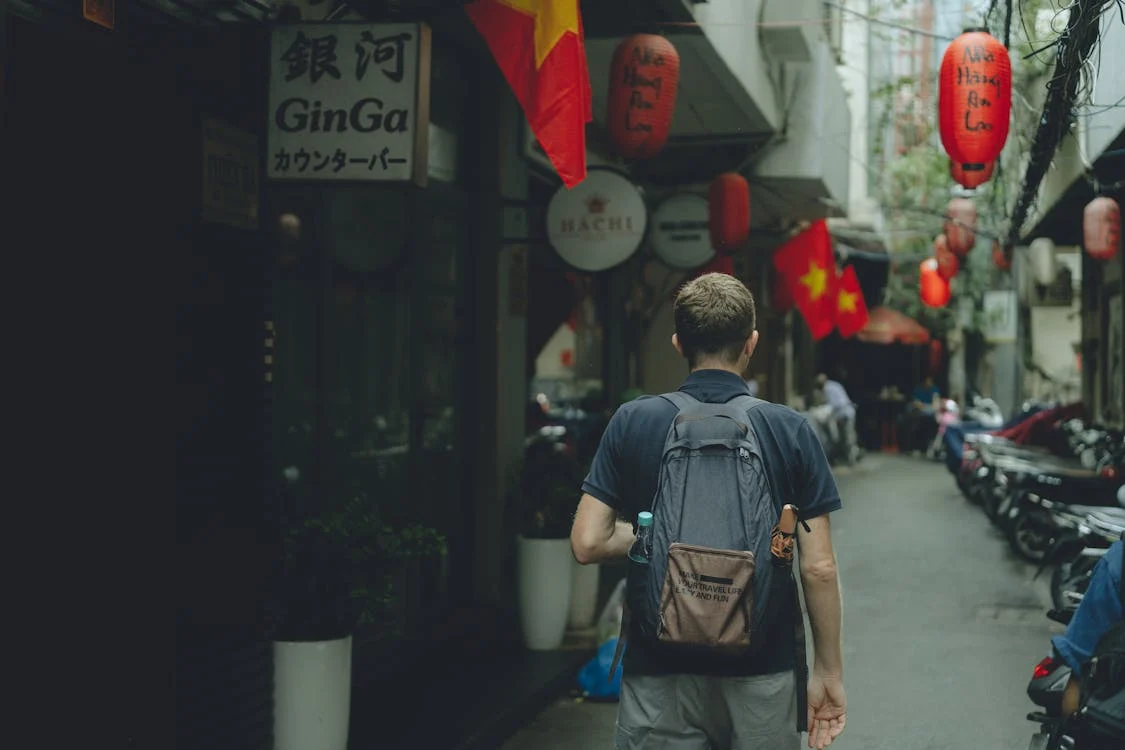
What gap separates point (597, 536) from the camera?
12.0 feet

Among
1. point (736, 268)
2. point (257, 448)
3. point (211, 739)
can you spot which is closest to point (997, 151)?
point (257, 448)

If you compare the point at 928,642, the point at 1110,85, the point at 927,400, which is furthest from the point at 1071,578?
the point at 927,400

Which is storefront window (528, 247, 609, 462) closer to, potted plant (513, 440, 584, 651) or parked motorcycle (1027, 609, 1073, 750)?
potted plant (513, 440, 584, 651)

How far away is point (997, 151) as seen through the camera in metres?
10.4

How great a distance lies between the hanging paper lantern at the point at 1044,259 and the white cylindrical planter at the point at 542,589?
1394cm

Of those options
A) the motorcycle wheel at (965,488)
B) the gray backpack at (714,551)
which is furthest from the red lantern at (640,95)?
the motorcycle wheel at (965,488)

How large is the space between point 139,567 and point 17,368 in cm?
105

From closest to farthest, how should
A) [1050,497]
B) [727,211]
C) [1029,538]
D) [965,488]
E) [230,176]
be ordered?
1. [230,176]
2. [727,211]
3. [1050,497]
4. [1029,538]
5. [965,488]

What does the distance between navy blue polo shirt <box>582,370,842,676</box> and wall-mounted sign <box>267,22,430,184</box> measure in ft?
7.68

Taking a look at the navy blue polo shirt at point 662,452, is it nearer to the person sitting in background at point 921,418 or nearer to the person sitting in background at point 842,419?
the person sitting in background at point 842,419

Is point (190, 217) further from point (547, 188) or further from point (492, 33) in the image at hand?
point (547, 188)

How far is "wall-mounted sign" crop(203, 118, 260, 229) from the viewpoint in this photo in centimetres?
577

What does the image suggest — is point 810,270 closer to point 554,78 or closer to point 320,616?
point 554,78

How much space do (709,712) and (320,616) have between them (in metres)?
2.99
